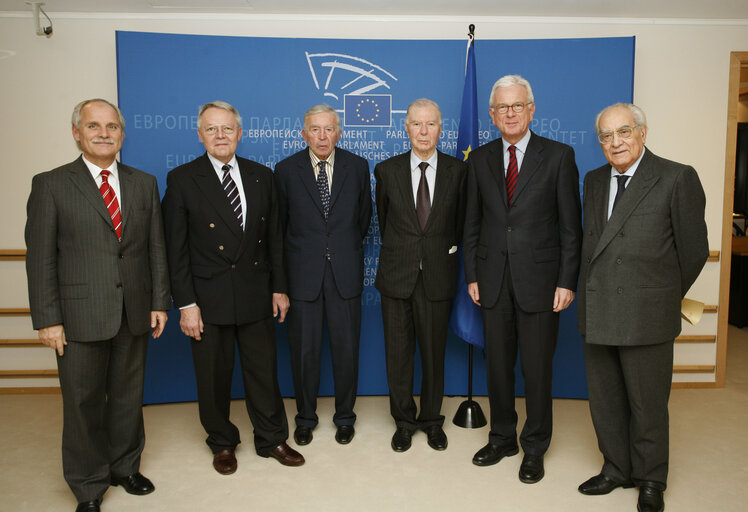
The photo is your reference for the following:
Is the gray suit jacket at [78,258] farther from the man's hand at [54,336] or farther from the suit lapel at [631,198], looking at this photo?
the suit lapel at [631,198]

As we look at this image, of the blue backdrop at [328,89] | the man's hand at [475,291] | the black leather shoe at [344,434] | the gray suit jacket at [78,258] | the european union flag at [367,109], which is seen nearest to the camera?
the gray suit jacket at [78,258]

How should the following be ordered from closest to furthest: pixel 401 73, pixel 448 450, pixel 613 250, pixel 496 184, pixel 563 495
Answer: pixel 613 250 → pixel 563 495 → pixel 496 184 → pixel 448 450 → pixel 401 73

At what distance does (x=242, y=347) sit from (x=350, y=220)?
927 mm

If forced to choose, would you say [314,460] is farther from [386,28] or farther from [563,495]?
[386,28]

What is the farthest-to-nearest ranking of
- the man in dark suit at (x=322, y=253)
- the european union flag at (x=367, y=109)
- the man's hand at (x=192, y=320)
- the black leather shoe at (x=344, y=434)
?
the european union flag at (x=367, y=109), the black leather shoe at (x=344, y=434), the man in dark suit at (x=322, y=253), the man's hand at (x=192, y=320)

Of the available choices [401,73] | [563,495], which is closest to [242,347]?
[563,495]

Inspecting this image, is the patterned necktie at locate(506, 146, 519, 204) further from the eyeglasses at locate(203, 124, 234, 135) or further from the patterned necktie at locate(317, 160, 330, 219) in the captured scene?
the eyeglasses at locate(203, 124, 234, 135)

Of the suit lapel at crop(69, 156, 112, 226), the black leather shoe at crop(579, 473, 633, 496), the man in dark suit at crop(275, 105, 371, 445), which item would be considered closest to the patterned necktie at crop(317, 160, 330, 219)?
the man in dark suit at crop(275, 105, 371, 445)

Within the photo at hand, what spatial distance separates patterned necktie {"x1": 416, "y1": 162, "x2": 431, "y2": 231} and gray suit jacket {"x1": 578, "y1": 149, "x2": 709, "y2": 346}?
3.06ft

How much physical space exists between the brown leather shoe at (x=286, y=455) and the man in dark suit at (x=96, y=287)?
65 cm

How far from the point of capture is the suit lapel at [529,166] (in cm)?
275

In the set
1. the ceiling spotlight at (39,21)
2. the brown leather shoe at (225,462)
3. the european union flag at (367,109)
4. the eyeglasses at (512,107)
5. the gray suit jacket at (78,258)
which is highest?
the ceiling spotlight at (39,21)

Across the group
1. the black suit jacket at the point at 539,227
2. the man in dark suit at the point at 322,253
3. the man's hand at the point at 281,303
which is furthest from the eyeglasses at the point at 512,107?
the man's hand at the point at 281,303

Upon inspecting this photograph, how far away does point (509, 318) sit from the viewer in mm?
2889
